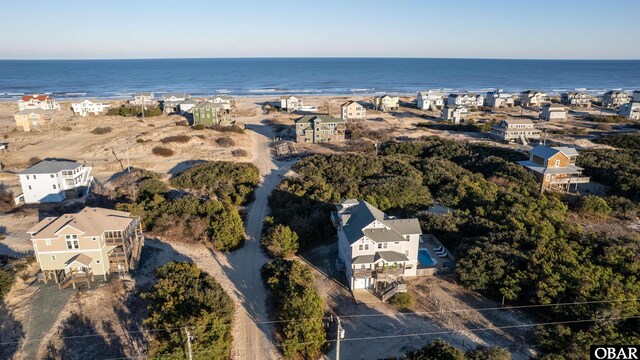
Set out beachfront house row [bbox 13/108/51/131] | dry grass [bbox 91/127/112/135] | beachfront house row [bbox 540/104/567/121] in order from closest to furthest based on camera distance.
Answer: dry grass [bbox 91/127/112/135] < beachfront house row [bbox 13/108/51/131] < beachfront house row [bbox 540/104/567/121]

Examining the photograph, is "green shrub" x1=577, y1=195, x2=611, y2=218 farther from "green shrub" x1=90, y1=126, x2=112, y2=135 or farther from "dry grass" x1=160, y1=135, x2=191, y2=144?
"green shrub" x1=90, y1=126, x2=112, y2=135

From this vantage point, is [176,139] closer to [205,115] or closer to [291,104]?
[205,115]

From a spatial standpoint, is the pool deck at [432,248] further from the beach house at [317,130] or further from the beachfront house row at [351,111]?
the beachfront house row at [351,111]

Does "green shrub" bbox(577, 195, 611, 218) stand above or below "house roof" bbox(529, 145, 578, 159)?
below

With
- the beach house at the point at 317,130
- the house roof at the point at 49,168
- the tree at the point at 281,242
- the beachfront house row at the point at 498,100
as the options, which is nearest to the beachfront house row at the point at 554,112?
the beachfront house row at the point at 498,100

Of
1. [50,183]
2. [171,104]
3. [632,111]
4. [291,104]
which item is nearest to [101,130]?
[171,104]

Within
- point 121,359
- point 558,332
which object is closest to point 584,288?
point 558,332

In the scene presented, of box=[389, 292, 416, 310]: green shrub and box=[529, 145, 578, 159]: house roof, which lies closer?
box=[389, 292, 416, 310]: green shrub

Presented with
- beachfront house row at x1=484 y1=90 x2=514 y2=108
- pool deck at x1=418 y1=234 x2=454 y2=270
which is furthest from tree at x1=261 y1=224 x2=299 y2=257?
beachfront house row at x1=484 y1=90 x2=514 y2=108
